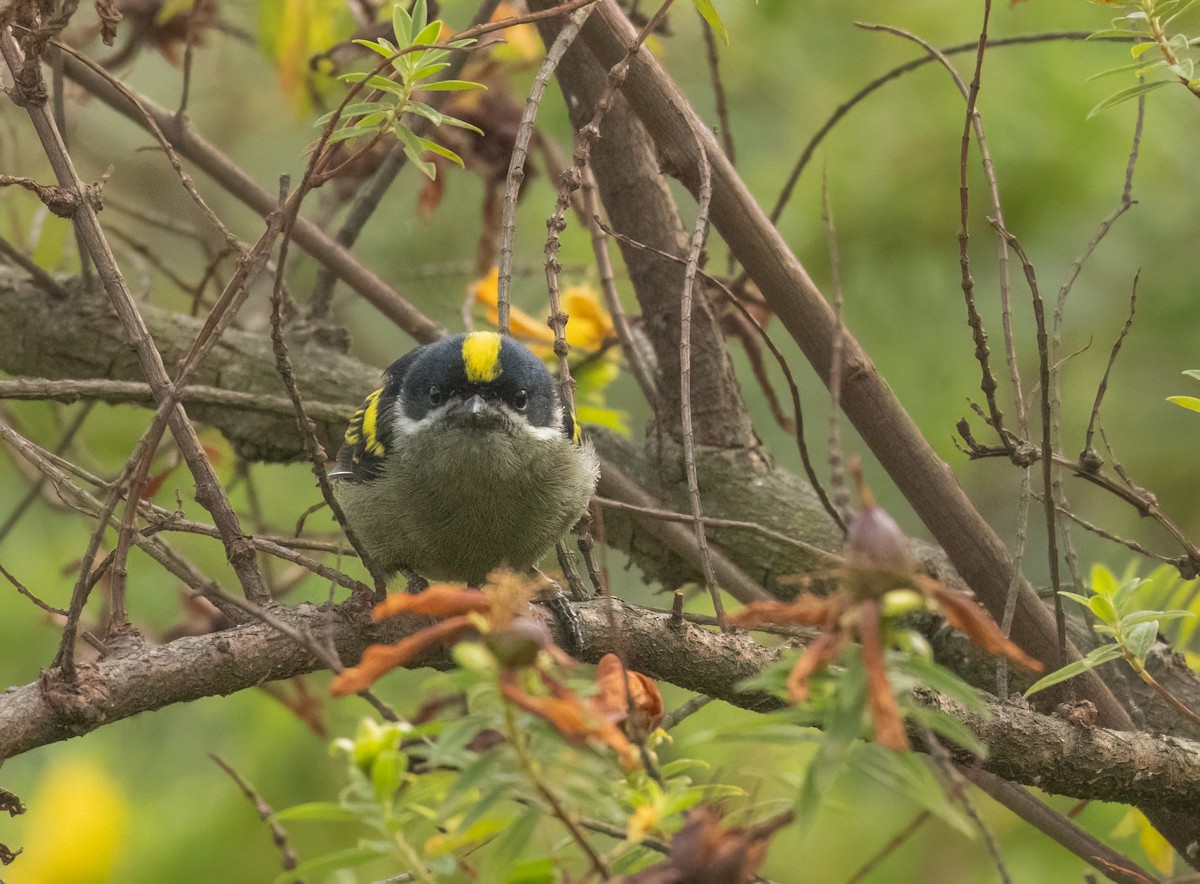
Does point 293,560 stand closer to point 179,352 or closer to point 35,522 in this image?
point 179,352

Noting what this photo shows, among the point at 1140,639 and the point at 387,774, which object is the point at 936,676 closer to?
the point at 387,774

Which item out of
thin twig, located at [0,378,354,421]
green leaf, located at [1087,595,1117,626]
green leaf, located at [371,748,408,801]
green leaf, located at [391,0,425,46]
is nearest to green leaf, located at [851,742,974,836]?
green leaf, located at [371,748,408,801]

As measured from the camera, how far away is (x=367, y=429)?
465cm

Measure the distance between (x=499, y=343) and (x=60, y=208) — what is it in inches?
59.9

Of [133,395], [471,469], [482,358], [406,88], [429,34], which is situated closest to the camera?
[406,88]

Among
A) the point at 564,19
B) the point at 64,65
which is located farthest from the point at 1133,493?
the point at 64,65

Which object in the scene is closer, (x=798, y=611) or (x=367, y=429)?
(x=798, y=611)

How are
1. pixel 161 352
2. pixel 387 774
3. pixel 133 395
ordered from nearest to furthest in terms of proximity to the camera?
pixel 387 774 < pixel 133 395 < pixel 161 352

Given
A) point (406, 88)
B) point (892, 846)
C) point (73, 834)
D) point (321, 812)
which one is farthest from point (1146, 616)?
point (73, 834)

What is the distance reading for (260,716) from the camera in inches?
236

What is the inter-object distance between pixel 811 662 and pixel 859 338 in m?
5.06

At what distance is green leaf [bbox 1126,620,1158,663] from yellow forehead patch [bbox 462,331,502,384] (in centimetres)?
226

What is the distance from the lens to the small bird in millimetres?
4316

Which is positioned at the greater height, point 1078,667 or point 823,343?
point 823,343
